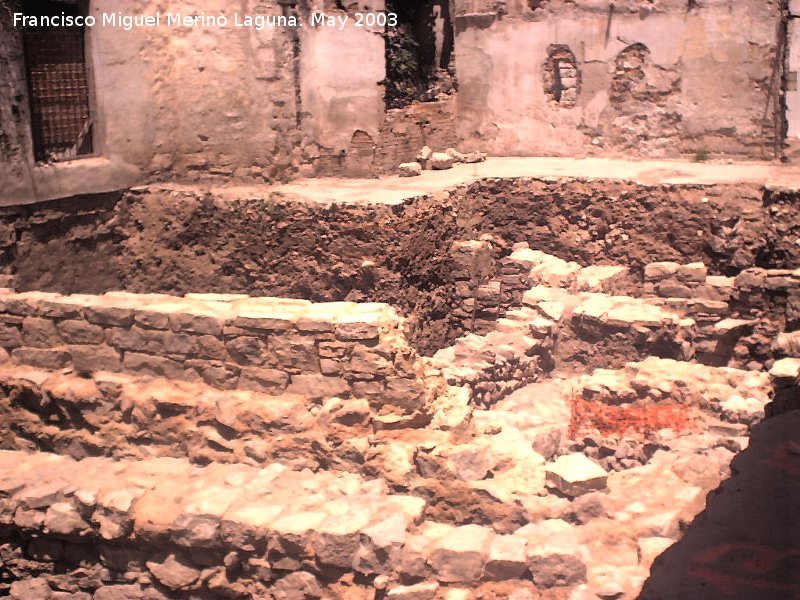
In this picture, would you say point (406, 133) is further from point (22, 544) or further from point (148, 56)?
point (22, 544)

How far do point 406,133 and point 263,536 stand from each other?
21.9 ft

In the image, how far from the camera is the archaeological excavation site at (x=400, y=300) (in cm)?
425

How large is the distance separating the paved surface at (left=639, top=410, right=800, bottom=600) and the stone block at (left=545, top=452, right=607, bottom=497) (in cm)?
239

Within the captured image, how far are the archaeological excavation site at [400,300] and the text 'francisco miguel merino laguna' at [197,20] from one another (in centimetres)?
2

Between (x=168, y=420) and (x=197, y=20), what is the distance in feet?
16.6

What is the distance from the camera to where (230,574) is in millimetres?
4277

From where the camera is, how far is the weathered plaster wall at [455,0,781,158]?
10.3m

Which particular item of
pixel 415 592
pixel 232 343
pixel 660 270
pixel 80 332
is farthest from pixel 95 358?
pixel 660 270

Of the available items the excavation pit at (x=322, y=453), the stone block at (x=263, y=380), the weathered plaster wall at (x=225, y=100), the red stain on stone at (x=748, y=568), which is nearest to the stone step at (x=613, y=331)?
the excavation pit at (x=322, y=453)

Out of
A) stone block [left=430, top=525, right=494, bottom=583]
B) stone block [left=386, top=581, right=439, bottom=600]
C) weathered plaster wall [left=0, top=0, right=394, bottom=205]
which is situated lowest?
stone block [left=386, top=581, right=439, bottom=600]

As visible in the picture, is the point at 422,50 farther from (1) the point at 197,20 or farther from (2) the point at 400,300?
(2) the point at 400,300

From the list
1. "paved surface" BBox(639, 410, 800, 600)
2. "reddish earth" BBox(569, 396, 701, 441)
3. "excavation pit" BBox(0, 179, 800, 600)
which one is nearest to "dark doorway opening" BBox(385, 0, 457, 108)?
"excavation pit" BBox(0, 179, 800, 600)

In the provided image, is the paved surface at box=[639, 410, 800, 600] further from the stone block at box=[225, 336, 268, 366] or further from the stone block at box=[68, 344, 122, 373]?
the stone block at box=[68, 344, 122, 373]

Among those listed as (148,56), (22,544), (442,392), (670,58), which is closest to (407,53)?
(670,58)
